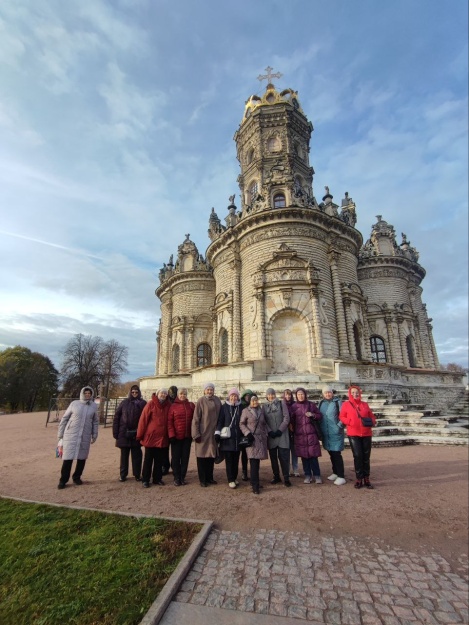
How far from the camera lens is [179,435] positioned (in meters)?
6.32

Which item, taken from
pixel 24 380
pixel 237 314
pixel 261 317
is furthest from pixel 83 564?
pixel 24 380

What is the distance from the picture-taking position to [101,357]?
4531 centimetres

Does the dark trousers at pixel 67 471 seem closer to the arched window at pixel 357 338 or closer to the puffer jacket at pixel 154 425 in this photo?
the puffer jacket at pixel 154 425

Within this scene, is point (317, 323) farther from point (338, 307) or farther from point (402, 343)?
point (402, 343)

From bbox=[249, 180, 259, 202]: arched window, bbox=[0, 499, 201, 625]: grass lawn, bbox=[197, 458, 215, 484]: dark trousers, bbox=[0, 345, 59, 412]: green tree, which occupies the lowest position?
bbox=[0, 499, 201, 625]: grass lawn

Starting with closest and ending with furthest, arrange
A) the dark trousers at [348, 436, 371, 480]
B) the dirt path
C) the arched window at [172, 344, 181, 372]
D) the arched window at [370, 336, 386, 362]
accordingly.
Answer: the dirt path, the dark trousers at [348, 436, 371, 480], the arched window at [370, 336, 386, 362], the arched window at [172, 344, 181, 372]

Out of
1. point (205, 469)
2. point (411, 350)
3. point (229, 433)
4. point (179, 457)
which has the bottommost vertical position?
point (205, 469)

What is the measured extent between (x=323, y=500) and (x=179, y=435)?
2914 millimetres

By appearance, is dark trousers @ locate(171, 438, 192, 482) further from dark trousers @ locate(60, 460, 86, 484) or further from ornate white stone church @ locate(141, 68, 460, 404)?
ornate white stone church @ locate(141, 68, 460, 404)

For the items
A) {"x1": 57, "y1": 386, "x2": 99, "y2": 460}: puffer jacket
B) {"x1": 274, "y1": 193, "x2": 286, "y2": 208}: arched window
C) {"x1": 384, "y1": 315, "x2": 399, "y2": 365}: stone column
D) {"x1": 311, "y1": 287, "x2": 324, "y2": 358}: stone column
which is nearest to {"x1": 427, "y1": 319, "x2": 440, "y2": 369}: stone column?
{"x1": 384, "y1": 315, "x2": 399, "y2": 365}: stone column

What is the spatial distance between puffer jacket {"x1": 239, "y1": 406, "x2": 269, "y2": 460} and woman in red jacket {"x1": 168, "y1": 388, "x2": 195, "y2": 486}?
1.17 meters

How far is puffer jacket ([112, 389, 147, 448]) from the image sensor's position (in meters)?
6.71

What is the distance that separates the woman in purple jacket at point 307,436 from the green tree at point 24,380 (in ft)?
156

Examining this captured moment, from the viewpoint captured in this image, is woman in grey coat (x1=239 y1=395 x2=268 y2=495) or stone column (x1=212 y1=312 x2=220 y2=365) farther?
stone column (x1=212 y1=312 x2=220 y2=365)
